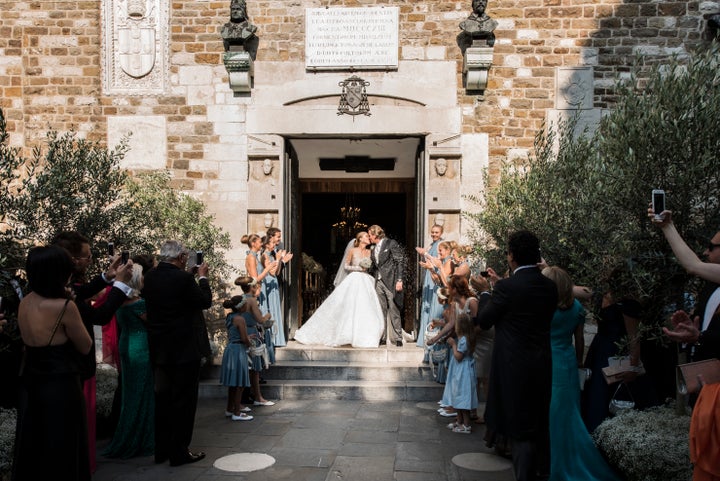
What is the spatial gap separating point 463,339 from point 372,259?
3272 mm

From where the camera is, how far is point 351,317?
8.30 meters

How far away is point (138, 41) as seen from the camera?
Result: 8930 millimetres

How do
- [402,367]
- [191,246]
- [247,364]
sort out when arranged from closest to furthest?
1. [247,364]
2. [402,367]
3. [191,246]

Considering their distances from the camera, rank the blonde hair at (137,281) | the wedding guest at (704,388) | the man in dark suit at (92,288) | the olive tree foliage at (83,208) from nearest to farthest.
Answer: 1. the wedding guest at (704,388)
2. the man in dark suit at (92,288)
3. the olive tree foliage at (83,208)
4. the blonde hair at (137,281)

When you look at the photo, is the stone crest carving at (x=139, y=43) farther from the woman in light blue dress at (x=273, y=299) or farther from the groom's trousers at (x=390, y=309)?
the groom's trousers at (x=390, y=309)

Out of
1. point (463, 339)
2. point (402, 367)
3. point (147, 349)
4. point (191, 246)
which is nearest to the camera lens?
point (147, 349)

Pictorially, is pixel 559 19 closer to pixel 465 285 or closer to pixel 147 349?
pixel 465 285

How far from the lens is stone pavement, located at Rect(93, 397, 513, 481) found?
452 cm

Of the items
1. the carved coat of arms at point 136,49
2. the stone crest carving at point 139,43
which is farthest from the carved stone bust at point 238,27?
the carved coat of arms at point 136,49

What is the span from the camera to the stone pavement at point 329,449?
4.52 m

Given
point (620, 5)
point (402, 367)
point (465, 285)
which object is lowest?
point (402, 367)

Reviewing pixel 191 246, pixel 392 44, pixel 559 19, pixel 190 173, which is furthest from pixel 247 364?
pixel 559 19

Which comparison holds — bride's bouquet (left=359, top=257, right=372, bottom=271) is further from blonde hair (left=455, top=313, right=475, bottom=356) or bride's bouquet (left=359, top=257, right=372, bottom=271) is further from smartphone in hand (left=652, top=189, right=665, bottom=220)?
smartphone in hand (left=652, top=189, right=665, bottom=220)

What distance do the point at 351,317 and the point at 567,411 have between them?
436 cm
